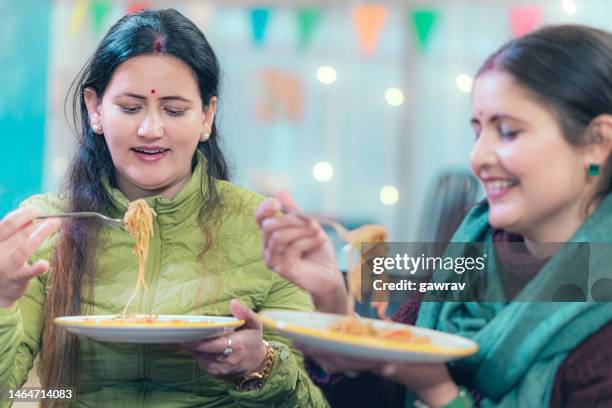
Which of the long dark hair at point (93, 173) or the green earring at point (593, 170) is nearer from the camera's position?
the green earring at point (593, 170)

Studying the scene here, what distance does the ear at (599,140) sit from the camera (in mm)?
1214

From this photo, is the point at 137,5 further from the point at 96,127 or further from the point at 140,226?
the point at 140,226

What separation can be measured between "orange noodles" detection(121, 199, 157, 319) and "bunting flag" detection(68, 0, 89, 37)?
44 centimetres

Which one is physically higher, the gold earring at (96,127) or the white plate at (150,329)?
the gold earring at (96,127)

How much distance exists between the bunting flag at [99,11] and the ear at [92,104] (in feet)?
0.75

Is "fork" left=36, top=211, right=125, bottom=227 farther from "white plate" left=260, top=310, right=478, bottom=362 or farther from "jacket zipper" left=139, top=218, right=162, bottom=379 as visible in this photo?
"white plate" left=260, top=310, right=478, bottom=362

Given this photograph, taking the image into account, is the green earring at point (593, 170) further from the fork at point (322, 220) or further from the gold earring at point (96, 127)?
the gold earring at point (96, 127)

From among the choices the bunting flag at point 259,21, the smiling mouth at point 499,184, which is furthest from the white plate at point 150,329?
the bunting flag at point 259,21

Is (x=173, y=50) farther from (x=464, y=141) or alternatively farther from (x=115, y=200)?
(x=464, y=141)

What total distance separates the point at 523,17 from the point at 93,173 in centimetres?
91

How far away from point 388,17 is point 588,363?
96 centimetres

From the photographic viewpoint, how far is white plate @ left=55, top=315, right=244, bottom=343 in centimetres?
128

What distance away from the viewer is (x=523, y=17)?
5.97ft

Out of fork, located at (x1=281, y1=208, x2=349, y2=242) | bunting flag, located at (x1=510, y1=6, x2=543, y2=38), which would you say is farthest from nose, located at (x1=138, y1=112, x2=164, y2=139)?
bunting flag, located at (x1=510, y1=6, x2=543, y2=38)
